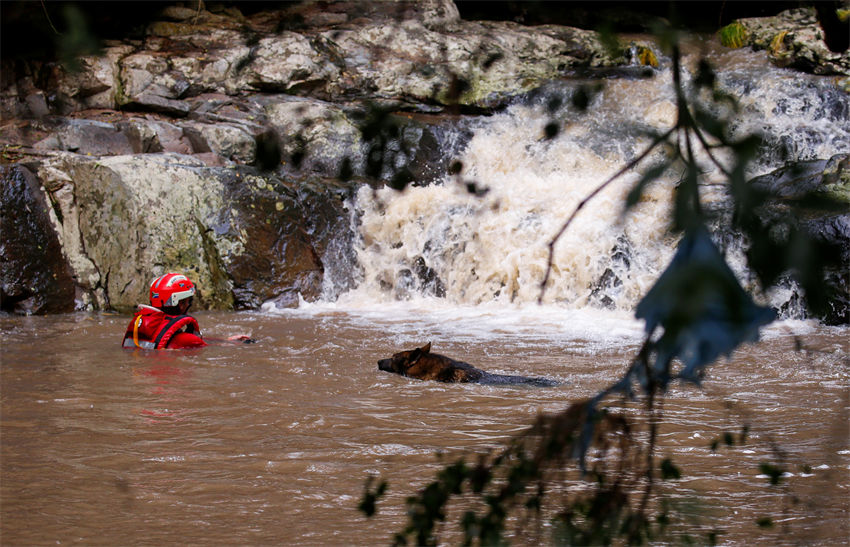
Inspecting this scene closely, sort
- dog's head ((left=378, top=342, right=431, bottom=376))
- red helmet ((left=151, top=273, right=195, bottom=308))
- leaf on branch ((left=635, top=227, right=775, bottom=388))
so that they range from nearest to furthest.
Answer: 1. leaf on branch ((left=635, top=227, right=775, bottom=388))
2. dog's head ((left=378, top=342, right=431, bottom=376))
3. red helmet ((left=151, top=273, right=195, bottom=308))

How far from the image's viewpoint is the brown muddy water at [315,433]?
10.6ft

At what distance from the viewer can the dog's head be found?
581cm

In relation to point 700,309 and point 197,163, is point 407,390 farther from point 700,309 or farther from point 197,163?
point 197,163

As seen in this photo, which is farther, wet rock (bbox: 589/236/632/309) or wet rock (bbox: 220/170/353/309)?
wet rock (bbox: 220/170/353/309)

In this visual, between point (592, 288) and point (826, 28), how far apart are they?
7.79m

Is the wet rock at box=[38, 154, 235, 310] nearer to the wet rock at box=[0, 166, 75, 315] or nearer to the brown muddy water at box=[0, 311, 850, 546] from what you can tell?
the wet rock at box=[0, 166, 75, 315]

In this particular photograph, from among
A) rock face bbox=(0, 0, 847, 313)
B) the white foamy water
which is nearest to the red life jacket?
rock face bbox=(0, 0, 847, 313)

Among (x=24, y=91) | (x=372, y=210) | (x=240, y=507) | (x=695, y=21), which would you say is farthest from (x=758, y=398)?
(x=24, y=91)

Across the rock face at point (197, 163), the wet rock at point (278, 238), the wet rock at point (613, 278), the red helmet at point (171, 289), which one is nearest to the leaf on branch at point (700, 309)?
the red helmet at point (171, 289)

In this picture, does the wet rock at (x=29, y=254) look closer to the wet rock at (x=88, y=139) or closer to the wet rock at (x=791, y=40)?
the wet rock at (x=88, y=139)

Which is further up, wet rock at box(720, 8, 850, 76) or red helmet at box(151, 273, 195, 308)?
wet rock at box(720, 8, 850, 76)

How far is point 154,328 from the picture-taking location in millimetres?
7133

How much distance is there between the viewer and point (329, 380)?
593cm

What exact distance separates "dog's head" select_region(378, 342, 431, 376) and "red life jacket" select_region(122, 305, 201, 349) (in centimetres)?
197
